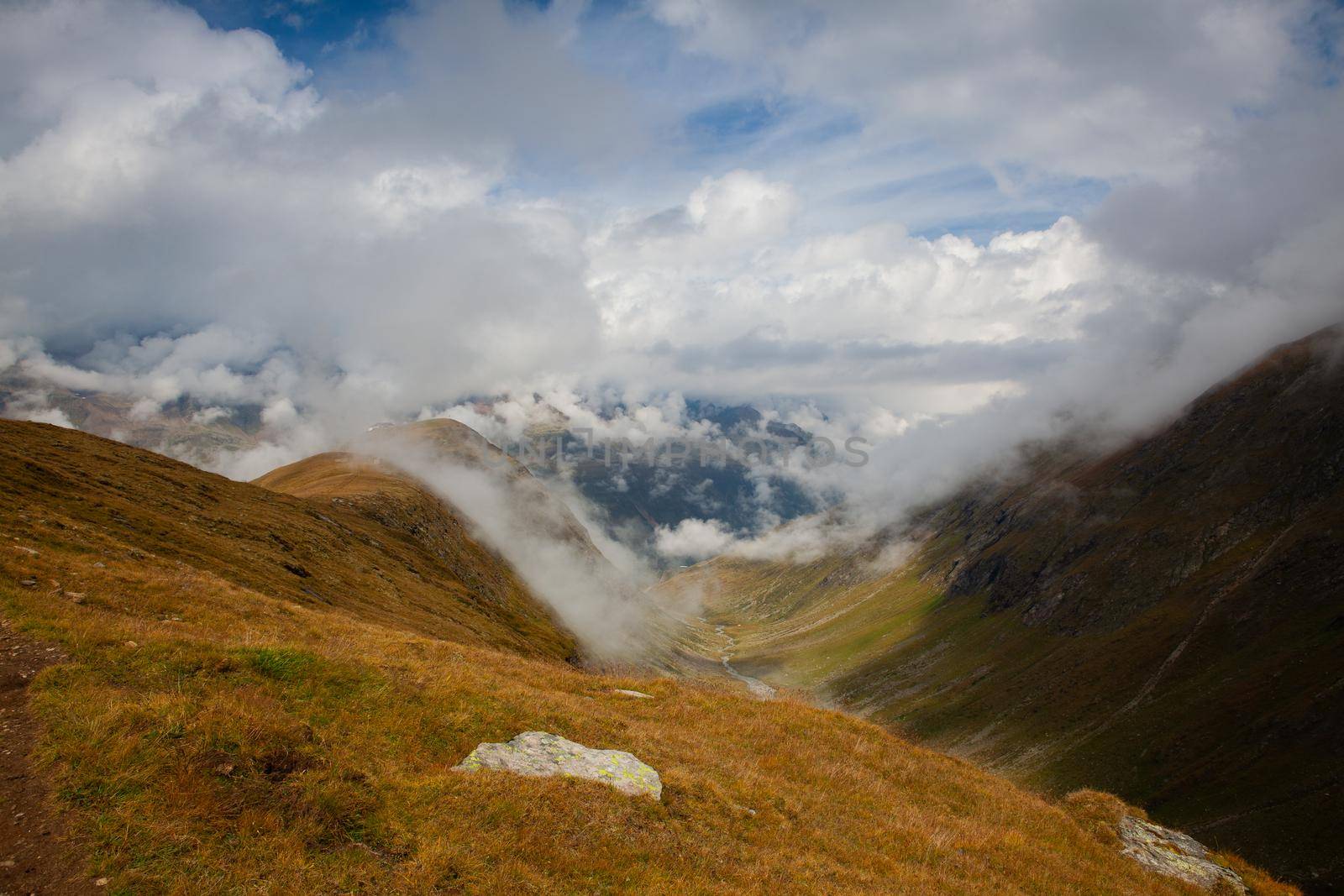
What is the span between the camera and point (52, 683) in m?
13.4

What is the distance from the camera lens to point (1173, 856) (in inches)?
957

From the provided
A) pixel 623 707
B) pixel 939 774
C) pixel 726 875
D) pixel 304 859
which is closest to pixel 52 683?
pixel 304 859

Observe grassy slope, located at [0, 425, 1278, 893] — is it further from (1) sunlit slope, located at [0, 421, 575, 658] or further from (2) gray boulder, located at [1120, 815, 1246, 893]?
(1) sunlit slope, located at [0, 421, 575, 658]

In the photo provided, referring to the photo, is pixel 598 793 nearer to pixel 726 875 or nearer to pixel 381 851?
pixel 726 875

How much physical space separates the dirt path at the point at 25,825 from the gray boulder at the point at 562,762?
6.70 meters

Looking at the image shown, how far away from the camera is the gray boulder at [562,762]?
15.5 m

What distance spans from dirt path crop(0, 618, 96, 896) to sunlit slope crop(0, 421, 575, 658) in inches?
449

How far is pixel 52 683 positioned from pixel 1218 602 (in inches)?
9315

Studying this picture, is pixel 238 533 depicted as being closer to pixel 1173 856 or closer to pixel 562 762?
pixel 562 762

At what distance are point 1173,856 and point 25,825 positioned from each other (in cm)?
3450

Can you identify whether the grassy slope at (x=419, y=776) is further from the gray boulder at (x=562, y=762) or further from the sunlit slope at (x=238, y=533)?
the sunlit slope at (x=238, y=533)

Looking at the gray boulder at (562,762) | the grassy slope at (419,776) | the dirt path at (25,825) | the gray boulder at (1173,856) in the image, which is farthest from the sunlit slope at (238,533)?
the gray boulder at (1173,856)

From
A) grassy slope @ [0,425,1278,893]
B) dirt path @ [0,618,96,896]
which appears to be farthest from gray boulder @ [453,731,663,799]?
dirt path @ [0,618,96,896]

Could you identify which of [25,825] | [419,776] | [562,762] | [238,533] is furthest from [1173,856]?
[238,533]
